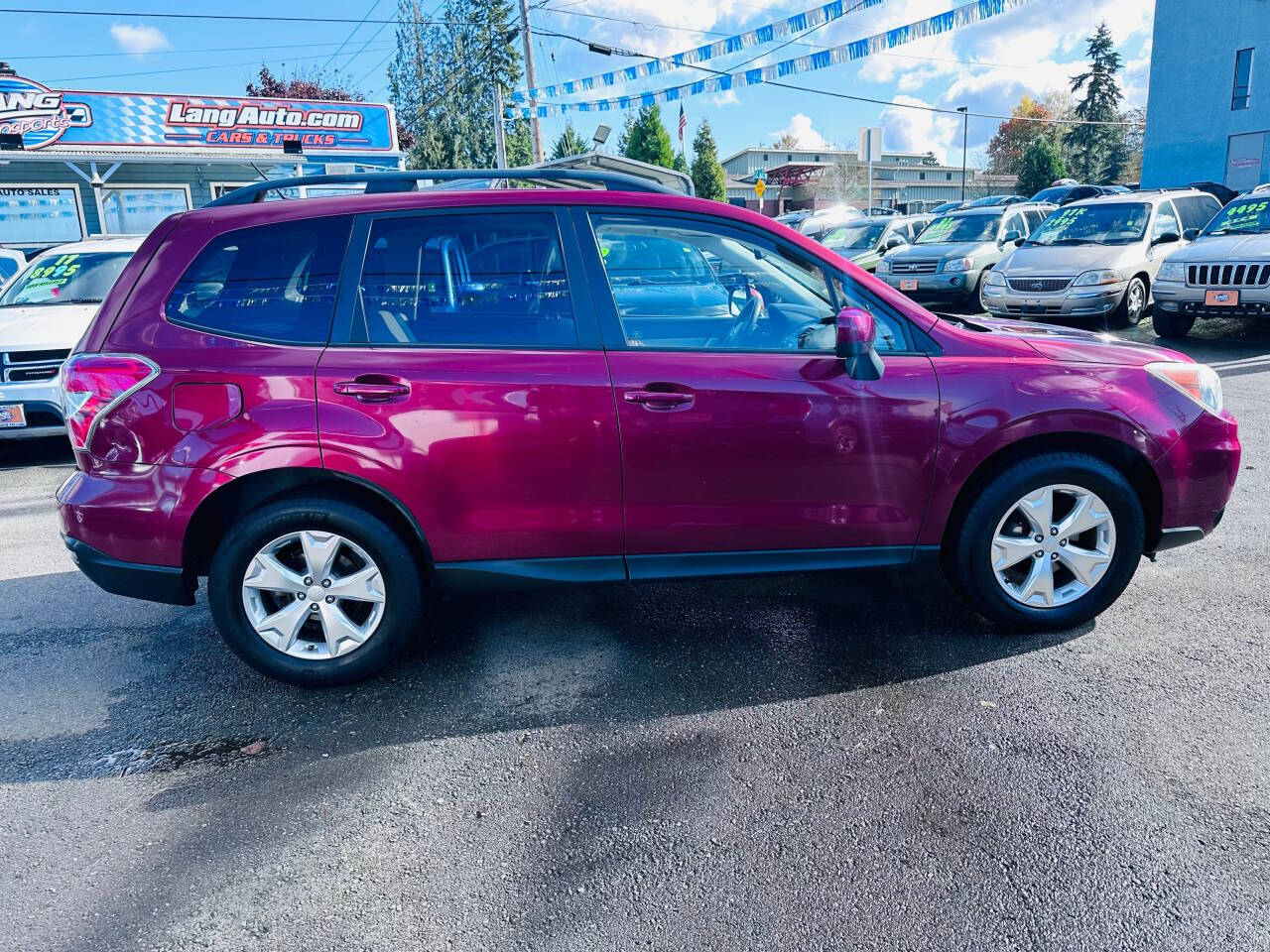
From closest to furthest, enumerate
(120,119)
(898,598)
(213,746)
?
(213,746)
(898,598)
(120,119)

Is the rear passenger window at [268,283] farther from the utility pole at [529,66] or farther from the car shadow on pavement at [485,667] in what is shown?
the utility pole at [529,66]

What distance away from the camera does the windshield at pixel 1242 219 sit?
1067 cm

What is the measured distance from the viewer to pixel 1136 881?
2363mm

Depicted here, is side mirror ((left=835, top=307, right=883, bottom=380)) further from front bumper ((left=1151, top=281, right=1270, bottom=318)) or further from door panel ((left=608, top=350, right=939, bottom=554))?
front bumper ((left=1151, top=281, right=1270, bottom=318))

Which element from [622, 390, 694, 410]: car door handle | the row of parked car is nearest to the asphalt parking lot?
[622, 390, 694, 410]: car door handle

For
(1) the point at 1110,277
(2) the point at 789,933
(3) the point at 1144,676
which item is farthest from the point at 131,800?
(1) the point at 1110,277

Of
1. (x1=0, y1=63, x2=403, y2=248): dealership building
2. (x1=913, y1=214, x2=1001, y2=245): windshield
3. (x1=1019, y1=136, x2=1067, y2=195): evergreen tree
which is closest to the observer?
(x1=913, y1=214, x2=1001, y2=245): windshield

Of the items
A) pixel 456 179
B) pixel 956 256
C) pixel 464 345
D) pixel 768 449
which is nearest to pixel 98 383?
pixel 464 345

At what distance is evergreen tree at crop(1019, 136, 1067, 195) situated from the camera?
2062 inches

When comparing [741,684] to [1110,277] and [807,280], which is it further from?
[1110,277]

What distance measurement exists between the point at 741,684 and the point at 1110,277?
9693 millimetres

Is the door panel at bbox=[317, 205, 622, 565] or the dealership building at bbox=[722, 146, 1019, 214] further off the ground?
the dealership building at bbox=[722, 146, 1019, 214]

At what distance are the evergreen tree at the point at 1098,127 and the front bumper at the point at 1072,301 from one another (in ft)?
201

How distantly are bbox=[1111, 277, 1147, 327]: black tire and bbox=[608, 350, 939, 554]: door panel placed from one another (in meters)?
9.31
